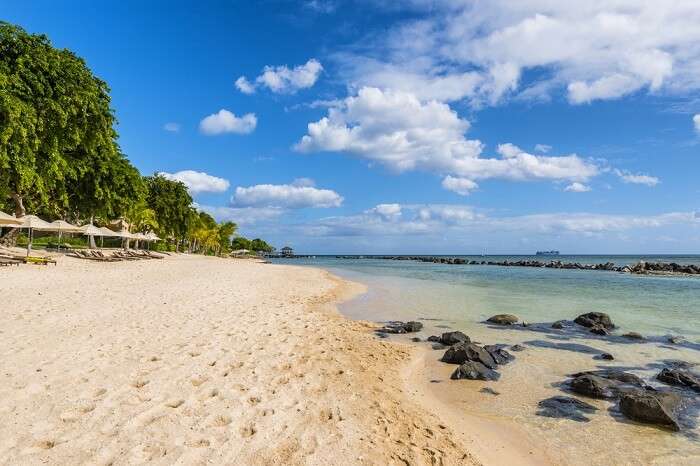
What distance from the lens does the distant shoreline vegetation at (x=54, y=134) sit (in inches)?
785

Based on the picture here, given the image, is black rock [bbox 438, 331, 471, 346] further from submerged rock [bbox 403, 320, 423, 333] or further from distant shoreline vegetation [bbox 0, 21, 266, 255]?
distant shoreline vegetation [bbox 0, 21, 266, 255]

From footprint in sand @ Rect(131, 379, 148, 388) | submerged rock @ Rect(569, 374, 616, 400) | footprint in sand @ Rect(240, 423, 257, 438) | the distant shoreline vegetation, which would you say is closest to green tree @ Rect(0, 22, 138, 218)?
the distant shoreline vegetation

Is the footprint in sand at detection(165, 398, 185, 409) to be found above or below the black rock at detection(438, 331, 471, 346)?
above

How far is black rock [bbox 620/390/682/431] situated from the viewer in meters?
6.59

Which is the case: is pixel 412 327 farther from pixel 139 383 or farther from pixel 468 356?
pixel 139 383

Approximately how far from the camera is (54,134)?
75.3 ft

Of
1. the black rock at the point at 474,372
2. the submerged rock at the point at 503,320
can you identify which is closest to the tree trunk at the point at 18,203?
the submerged rock at the point at 503,320

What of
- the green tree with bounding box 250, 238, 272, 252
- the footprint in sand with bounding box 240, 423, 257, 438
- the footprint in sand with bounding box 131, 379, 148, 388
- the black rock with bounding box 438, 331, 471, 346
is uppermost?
the green tree with bounding box 250, 238, 272, 252

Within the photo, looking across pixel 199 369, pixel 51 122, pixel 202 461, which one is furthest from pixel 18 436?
pixel 51 122

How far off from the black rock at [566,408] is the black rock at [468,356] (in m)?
1.97

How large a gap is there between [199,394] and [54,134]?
23437mm

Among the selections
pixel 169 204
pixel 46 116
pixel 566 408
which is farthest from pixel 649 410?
pixel 169 204

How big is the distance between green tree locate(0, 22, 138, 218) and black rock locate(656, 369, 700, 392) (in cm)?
2489

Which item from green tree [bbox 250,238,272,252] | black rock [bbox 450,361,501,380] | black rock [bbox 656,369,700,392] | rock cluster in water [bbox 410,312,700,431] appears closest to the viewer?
rock cluster in water [bbox 410,312,700,431]
